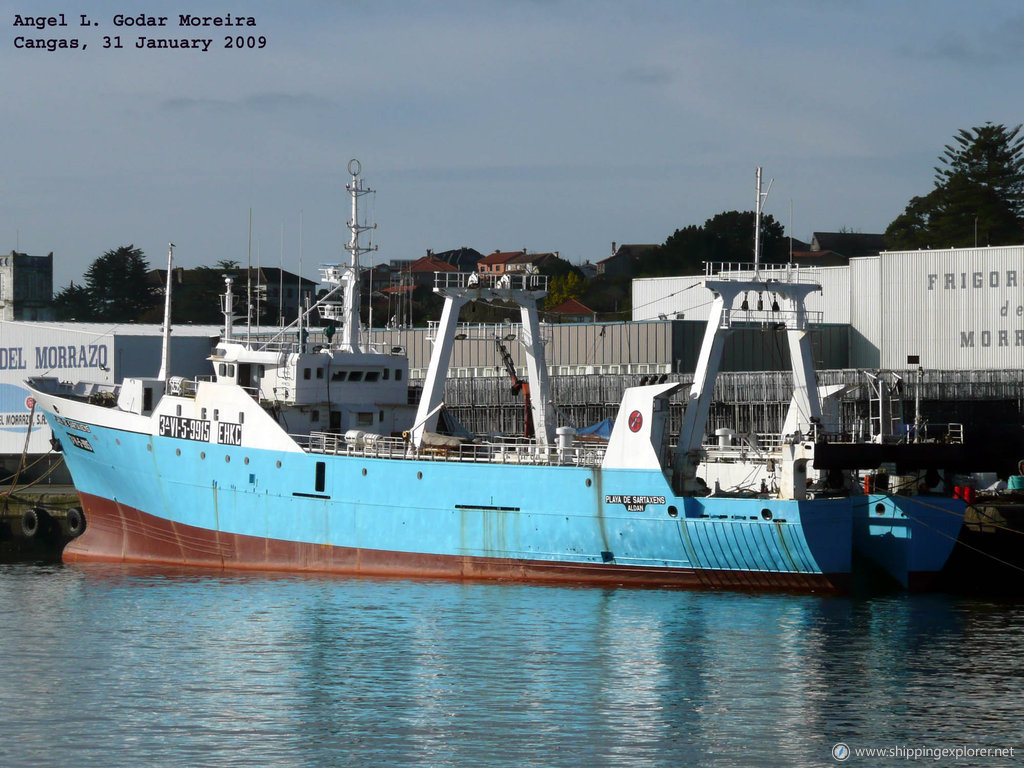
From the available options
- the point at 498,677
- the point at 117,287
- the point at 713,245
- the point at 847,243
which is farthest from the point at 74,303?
the point at 498,677

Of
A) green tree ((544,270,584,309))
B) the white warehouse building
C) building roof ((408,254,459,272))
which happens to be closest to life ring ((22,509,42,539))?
the white warehouse building

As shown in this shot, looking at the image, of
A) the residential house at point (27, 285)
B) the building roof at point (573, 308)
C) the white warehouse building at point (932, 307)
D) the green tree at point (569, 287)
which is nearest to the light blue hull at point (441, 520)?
the white warehouse building at point (932, 307)

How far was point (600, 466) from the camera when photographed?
32.4m

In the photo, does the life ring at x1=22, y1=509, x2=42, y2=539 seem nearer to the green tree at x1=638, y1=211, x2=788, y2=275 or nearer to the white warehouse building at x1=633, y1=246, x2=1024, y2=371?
the white warehouse building at x1=633, y1=246, x2=1024, y2=371

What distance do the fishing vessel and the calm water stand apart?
1.17 m

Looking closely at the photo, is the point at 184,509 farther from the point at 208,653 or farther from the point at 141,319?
the point at 141,319

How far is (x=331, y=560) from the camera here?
117 feet

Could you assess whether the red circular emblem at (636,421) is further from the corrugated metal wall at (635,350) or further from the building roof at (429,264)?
the building roof at (429,264)

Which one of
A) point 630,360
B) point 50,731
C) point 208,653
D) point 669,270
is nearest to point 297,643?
point 208,653

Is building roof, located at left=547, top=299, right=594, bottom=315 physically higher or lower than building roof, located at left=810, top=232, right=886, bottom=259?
lower

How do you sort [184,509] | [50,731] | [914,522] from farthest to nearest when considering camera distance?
[184,509] → [914,522] → [50,731]

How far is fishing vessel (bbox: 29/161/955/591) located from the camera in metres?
31.5

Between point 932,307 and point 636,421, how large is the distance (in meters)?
32.3

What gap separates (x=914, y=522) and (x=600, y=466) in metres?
6.96
